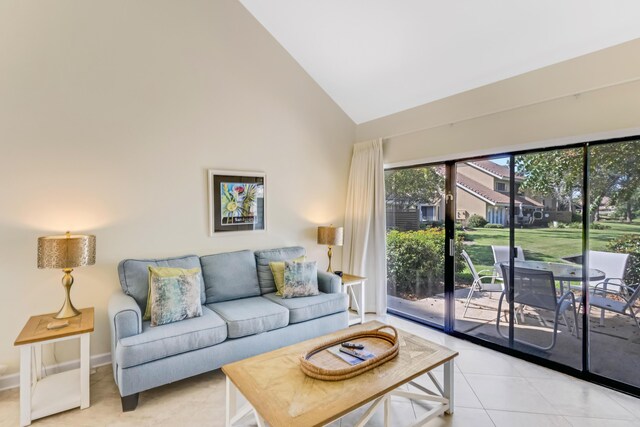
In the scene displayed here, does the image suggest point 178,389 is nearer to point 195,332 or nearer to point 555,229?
point 195,332

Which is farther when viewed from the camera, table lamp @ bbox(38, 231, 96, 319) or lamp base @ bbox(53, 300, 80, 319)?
lamp base @ bbox(53, 300, 80, 319)

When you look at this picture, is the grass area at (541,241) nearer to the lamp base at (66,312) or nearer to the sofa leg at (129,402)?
the sofa leg at (129,402)

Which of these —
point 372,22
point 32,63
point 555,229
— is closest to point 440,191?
point 555,229

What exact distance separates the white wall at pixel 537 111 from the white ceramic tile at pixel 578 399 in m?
1.94

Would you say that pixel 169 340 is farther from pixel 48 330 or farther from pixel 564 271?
pixel 564 271

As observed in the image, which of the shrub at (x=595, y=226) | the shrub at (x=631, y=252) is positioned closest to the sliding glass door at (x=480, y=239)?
the shrub at (x=595, y=226)

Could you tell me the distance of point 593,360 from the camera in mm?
2621

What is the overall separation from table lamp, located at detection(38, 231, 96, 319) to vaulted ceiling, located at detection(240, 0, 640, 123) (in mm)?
2848

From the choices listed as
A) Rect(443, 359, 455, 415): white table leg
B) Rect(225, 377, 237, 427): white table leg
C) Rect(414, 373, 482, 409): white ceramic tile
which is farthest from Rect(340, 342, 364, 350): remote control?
Rect(414, 373, 482, 409): white ceramic tile

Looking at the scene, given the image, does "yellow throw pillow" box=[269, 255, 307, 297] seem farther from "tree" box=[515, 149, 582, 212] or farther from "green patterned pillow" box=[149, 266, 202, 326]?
"tree" box=[515, 149, 582, 212]

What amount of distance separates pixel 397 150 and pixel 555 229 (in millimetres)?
1803

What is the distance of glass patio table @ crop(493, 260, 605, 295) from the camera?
8.64 feet

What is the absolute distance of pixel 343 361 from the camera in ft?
6.31

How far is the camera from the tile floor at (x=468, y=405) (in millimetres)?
2109
